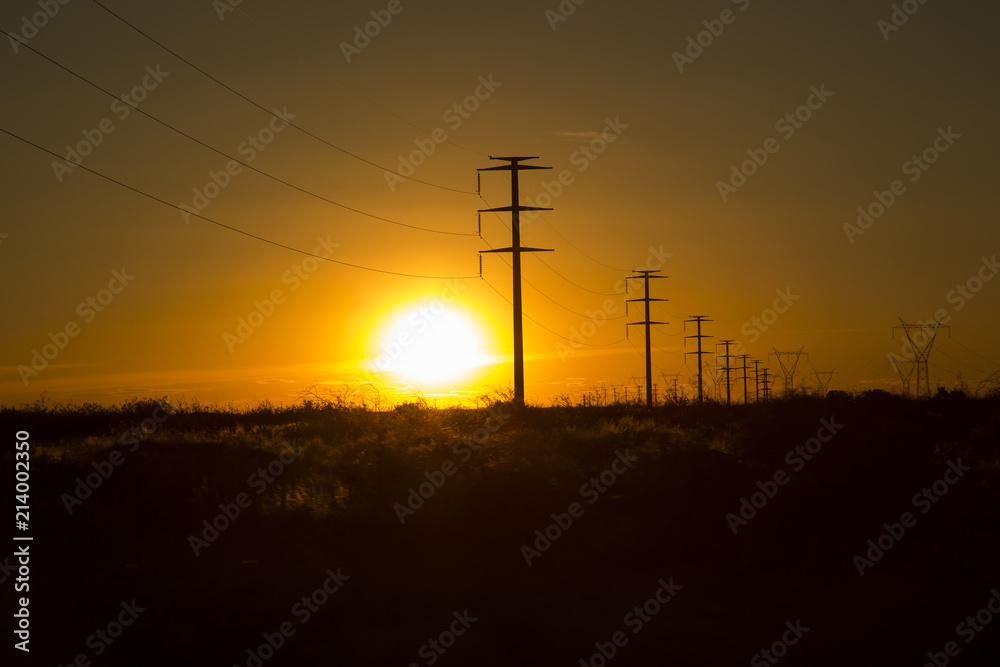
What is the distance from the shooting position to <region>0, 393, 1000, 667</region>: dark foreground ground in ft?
32.3

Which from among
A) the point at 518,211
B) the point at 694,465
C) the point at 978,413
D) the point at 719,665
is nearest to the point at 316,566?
the point at 719,665

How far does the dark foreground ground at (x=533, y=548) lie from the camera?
32.3 ft

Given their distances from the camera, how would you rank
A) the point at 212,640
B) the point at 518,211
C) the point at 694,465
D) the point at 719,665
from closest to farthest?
1. the point at 719,665
2. the point at 212,640
3. the point at 694,465
4. the point at 518,211

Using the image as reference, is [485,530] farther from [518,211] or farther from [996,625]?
[518,211]

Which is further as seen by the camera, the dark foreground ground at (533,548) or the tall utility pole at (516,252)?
the tall utility pole at (516,252)

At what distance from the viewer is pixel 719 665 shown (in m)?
9.16

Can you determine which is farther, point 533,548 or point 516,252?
point 516,252

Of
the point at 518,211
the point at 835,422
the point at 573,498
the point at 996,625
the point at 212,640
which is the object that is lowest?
the point at 212,640

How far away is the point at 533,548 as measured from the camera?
13.4 meters

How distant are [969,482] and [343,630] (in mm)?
11209

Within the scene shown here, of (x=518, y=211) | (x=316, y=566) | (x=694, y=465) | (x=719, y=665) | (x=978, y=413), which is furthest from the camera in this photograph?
(x=518, y=211)

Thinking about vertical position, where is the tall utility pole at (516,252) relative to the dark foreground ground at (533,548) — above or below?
above

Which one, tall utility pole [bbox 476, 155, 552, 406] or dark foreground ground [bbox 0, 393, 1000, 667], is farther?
tall utility pole [bbox 476, 155, 552, 406]

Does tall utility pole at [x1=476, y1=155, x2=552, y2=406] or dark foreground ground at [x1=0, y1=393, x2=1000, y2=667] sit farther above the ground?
tall utility pole at [x1=476, y1=155, x2=552, y2=406]
